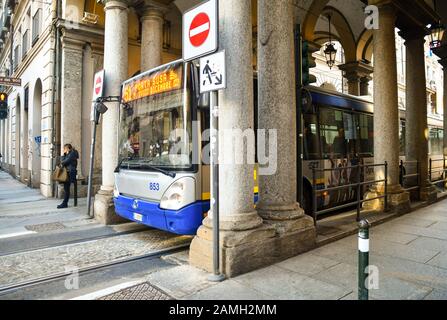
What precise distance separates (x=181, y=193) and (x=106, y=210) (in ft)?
10.5

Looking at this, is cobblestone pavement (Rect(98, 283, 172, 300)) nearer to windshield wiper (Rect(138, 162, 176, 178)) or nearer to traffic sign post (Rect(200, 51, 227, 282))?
traffic sign post (Rect(200, 51, 227, 282))

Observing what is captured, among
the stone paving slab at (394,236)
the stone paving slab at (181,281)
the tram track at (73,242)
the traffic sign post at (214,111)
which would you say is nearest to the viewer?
the stone paving slab at (181,281)

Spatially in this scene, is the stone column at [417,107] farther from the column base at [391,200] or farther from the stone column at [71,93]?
the stone column at [71,93]

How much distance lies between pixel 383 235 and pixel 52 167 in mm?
10464

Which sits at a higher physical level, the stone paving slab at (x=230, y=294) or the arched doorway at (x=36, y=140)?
the arched doorway at (x=36, y=140)

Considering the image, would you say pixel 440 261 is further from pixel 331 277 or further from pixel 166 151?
pixel 166 151

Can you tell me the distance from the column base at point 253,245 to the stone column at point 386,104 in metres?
4.01

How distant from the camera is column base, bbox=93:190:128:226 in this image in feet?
24.8

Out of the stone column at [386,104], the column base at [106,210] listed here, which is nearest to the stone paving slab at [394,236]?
the stone column at [386,104]

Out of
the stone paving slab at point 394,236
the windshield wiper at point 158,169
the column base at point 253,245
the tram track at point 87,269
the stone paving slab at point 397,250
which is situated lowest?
the tram track at point 87,269

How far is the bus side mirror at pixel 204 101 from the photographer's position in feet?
16.6

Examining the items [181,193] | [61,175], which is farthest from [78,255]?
[61,175]

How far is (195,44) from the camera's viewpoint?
161 inches
